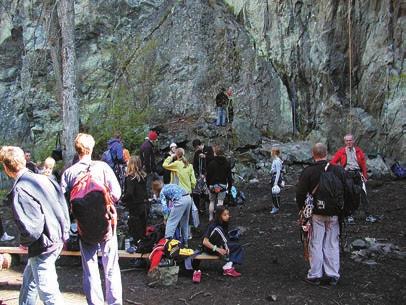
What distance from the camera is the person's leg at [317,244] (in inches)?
243

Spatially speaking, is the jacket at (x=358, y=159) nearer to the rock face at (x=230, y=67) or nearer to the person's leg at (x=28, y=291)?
the rock face at (x=230, y=67)

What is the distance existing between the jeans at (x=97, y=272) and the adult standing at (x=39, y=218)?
0.32 meters

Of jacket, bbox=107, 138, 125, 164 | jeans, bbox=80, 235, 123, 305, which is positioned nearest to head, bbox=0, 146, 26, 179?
jeans, bbox=80, 235, 123, 305

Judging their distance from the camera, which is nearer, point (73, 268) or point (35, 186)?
point (35, 186)

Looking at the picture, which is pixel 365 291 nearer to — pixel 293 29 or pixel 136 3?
pixel 293 29

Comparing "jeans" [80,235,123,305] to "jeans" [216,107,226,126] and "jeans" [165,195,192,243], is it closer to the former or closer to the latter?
"jeans" [165,195,192,243]

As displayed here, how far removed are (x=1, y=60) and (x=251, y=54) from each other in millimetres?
12736

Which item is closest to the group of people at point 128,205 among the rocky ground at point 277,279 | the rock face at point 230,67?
the rocky ground at point 277,279

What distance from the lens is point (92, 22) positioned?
21.4 meters

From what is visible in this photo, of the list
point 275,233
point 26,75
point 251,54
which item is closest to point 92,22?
point 26,75

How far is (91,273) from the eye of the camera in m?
4.70

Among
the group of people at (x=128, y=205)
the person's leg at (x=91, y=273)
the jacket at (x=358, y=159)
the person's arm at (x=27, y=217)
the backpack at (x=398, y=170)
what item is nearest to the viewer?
the person's arm at (x=27, y=217)

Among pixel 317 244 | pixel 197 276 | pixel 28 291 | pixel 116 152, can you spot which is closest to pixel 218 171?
pixel 116 152

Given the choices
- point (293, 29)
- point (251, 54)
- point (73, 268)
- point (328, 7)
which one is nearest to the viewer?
point (73, 268)
